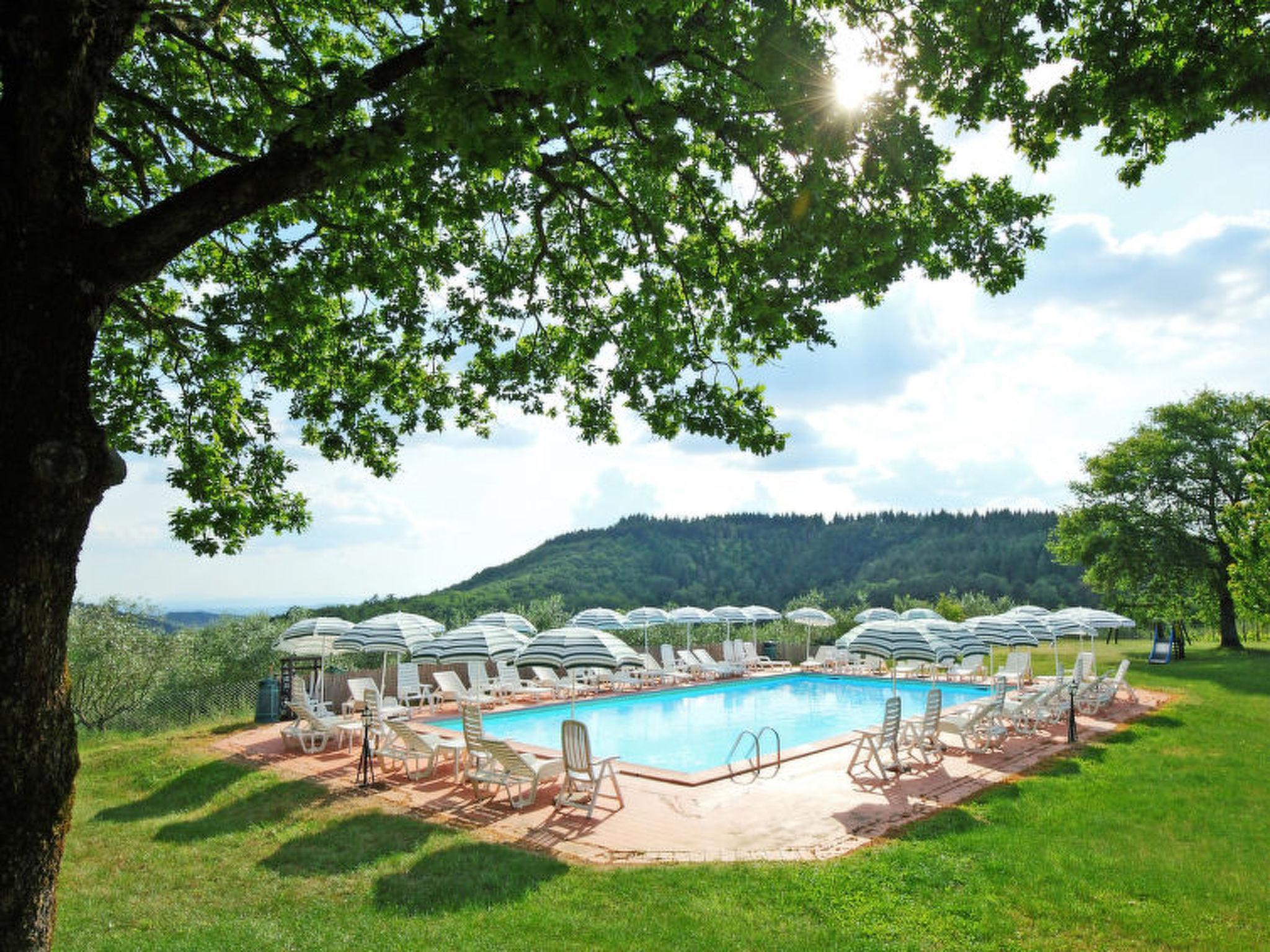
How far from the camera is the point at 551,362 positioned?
8.95 meters

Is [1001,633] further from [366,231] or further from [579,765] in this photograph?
[366,231]

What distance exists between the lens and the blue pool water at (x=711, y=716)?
15.7 m

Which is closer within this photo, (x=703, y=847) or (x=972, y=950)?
(x=972, y=950)

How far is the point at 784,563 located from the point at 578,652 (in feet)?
199

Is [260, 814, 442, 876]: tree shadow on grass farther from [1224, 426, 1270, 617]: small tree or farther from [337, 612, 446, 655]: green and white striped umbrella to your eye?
[1224, 426, 1270, 617]: small tree

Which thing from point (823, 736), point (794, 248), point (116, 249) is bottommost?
point (823, 736)

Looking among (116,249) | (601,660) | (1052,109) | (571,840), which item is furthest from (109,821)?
(1052,109)

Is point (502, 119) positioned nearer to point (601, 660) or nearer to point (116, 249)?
point (116, 249)

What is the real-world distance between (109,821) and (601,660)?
20.8 ft

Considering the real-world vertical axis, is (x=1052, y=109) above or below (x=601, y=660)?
above

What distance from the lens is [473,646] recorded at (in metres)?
12.9

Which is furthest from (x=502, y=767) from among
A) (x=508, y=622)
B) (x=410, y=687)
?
(x=508, y=622)

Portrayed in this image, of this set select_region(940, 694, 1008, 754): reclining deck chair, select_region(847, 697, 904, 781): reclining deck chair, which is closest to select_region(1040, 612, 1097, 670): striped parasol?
select_region(940, 694, 1008, 754): reclining deck chair

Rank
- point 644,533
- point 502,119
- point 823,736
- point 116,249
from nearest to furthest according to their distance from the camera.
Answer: point 116,249 < point 502,119 < point 823,736 < point 644,533
